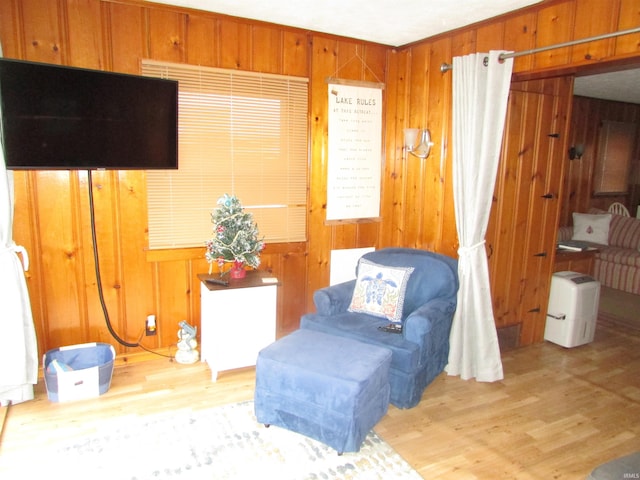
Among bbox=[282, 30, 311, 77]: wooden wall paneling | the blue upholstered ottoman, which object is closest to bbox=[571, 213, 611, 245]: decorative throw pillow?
bbox=[282, 30, 311, 77]: wooden wall paneling

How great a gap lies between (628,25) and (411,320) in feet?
6.46

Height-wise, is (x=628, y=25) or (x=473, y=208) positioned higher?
(x=628, y=25)

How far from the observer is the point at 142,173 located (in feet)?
10.6

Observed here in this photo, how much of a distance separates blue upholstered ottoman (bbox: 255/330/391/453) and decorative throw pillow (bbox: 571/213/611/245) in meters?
4.51

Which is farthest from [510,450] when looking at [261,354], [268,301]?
[268,301]

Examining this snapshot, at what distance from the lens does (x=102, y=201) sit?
3.18 metres

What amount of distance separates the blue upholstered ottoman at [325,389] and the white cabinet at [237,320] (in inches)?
22.4

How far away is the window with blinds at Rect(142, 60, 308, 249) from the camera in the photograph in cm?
332

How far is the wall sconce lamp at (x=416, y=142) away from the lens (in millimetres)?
3760

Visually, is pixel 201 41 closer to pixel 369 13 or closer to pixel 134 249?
pixel 369 13

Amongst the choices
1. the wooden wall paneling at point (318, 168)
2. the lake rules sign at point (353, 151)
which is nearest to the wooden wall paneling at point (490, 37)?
the lake rules sign at point (353, 151)

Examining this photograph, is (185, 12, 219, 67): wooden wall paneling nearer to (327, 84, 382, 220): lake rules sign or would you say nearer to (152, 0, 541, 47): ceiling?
(152, 0, 541, 47): ceiling

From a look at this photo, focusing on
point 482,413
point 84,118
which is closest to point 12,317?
point 84,118

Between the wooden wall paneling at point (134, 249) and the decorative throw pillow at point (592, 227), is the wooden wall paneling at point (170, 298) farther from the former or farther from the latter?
the decorative throw pillow at point (592, 227)
